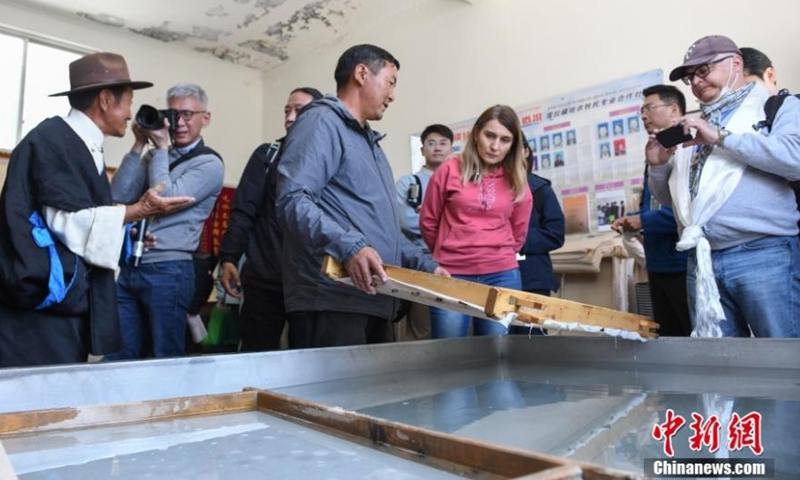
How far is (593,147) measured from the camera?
2.73 meters

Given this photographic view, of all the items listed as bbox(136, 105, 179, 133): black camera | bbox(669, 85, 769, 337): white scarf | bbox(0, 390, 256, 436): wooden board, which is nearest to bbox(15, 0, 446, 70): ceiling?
bbox(136, 105, 179, 133): black camera

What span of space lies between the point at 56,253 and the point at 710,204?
1461 mm

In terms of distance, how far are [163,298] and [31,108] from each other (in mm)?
2533

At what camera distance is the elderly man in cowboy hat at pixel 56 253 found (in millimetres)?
1132

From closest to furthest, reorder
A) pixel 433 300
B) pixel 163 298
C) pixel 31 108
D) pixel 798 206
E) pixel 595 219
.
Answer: pixel 433 300 → pixel 798 206 → pixel 163 298 → pixel 595 219 → pixel 31 108

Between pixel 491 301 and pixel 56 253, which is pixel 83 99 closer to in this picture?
pixel 56 253

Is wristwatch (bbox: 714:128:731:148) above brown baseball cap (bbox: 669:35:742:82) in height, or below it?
below

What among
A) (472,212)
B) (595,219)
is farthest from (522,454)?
(595,219)

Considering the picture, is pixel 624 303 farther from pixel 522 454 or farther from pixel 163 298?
pixel 522 454

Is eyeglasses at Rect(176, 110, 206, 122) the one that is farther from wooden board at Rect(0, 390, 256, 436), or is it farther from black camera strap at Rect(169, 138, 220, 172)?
wooden board at Rect(0, 390, 256, 436)

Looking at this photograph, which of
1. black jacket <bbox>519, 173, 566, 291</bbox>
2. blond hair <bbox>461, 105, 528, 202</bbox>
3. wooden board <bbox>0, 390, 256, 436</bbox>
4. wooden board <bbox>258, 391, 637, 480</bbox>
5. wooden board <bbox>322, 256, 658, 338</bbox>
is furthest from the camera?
black jacket <bbox>519, 173, 566, 291</bbox>

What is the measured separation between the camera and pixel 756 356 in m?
1.07

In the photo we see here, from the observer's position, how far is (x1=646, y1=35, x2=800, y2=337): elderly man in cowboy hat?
131 cm

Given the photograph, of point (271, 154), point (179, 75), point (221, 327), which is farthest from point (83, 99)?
point (179, 75)
